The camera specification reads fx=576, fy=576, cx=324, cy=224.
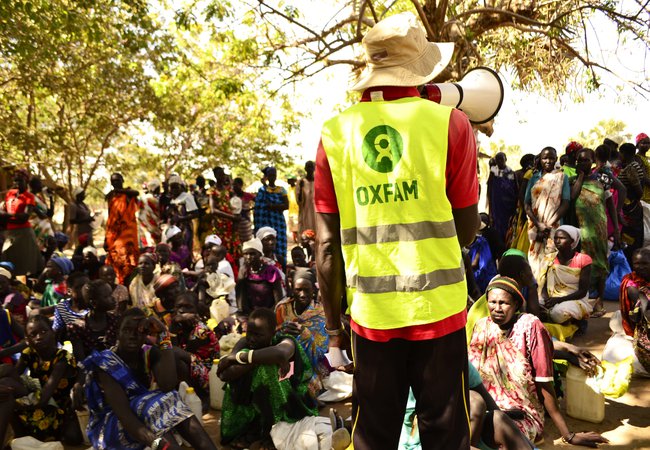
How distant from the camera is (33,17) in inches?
202

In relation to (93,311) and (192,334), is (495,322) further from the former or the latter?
(93,311)

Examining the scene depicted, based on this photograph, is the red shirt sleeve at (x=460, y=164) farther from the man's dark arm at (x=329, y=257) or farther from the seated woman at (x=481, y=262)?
the seated woman at (x=481, y=262)

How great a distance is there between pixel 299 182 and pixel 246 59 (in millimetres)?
2360

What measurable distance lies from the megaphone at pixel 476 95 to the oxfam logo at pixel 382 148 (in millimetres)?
580

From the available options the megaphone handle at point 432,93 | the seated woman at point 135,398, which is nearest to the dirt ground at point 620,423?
the seated woman at point 135,398

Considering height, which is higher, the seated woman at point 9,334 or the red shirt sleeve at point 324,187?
the red shirt sleeve at point 324,187

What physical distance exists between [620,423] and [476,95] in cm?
251

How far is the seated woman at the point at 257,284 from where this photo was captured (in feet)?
17.2

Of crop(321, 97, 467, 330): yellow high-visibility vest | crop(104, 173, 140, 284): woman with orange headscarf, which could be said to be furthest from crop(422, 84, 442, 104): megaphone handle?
crop(104, 173, 140, 284): woman with orange headscarf

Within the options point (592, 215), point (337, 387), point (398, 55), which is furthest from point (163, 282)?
point (592, 215)

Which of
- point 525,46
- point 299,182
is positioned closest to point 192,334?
point 299,182

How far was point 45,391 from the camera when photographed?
3.59 meters

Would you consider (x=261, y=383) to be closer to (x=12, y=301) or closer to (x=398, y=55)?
(x=398, y=55)

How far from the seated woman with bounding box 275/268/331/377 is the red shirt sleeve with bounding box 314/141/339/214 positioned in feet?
7.87
